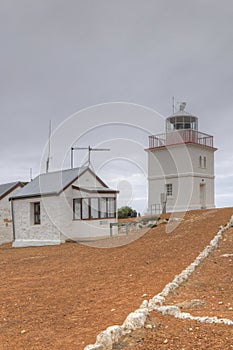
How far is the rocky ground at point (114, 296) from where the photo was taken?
4.75 meters

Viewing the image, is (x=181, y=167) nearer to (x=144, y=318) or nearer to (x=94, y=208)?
(x=94, y=208)

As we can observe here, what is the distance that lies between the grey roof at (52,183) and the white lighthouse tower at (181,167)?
859 centimetres

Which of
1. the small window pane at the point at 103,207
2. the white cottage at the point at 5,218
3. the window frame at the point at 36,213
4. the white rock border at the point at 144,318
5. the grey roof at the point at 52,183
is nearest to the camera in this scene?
the white rock border at the point at 144,318

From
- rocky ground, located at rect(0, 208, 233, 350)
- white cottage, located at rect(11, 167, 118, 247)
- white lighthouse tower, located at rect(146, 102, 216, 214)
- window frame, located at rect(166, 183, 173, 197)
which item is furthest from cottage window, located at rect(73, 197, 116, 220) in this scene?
rocky ground, located at rect(0, 208, 233, 350)

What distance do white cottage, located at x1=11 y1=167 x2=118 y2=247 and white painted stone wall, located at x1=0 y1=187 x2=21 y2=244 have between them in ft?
5.88

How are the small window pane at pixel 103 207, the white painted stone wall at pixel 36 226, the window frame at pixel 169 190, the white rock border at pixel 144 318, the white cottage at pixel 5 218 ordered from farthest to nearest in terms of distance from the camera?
the window frame at pixel 169 190 < the white cottage at pixel 5 218 < the small window pane at pixel 103 207 < the white painted stone wall at pixel 36 226 < the white rock border at pixel 144 318

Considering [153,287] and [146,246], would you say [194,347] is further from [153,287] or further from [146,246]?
[146,246]

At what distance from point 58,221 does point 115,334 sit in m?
15.5

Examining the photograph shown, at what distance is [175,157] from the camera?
27641 mm

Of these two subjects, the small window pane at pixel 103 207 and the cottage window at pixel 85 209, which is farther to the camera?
the small window pane at pixel 103 207

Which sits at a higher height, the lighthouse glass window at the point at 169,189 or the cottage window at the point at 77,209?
the lighthouse glass window at the point at 169,189

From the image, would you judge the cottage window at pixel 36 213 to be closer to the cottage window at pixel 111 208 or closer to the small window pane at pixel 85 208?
the small window pane at pixel 85 208

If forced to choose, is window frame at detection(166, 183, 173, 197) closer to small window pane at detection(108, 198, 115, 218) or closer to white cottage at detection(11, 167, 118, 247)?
white cottage at detection(11, 167, 118, 247)

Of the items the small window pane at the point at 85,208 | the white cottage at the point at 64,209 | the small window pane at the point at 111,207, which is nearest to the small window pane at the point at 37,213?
the white cottage at the point at 64,209
